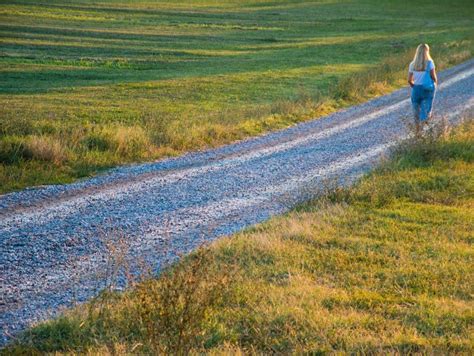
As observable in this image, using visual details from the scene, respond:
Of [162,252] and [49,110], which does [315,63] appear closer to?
[49,110]

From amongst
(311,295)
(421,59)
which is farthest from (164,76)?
(311,295)

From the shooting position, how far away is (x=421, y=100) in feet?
58.3

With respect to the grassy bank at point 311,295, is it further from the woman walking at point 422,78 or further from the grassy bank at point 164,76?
the woman walking at point 422,78

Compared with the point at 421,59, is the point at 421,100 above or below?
below

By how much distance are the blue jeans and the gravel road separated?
3.21 ft

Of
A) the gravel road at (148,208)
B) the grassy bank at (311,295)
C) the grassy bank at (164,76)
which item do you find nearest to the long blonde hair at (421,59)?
the gravel road at (148,208)

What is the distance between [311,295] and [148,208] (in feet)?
16.1

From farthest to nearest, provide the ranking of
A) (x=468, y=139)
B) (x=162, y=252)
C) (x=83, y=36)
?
1. (x=83, y=36)
2. (x=468, y=139)
3. (x=162, y=252)

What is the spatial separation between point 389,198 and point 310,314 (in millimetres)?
4909

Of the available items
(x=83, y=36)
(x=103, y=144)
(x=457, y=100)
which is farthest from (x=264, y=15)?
(x=103, y=144)

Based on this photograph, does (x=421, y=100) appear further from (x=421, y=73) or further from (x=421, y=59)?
(x=421, y=59)

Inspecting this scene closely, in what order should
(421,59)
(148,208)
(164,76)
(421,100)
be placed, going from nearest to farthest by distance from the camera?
(148,208), (421,59), (421,100), (164,76)

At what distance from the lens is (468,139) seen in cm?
1557

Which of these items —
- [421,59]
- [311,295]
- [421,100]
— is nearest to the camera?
[311,295]
